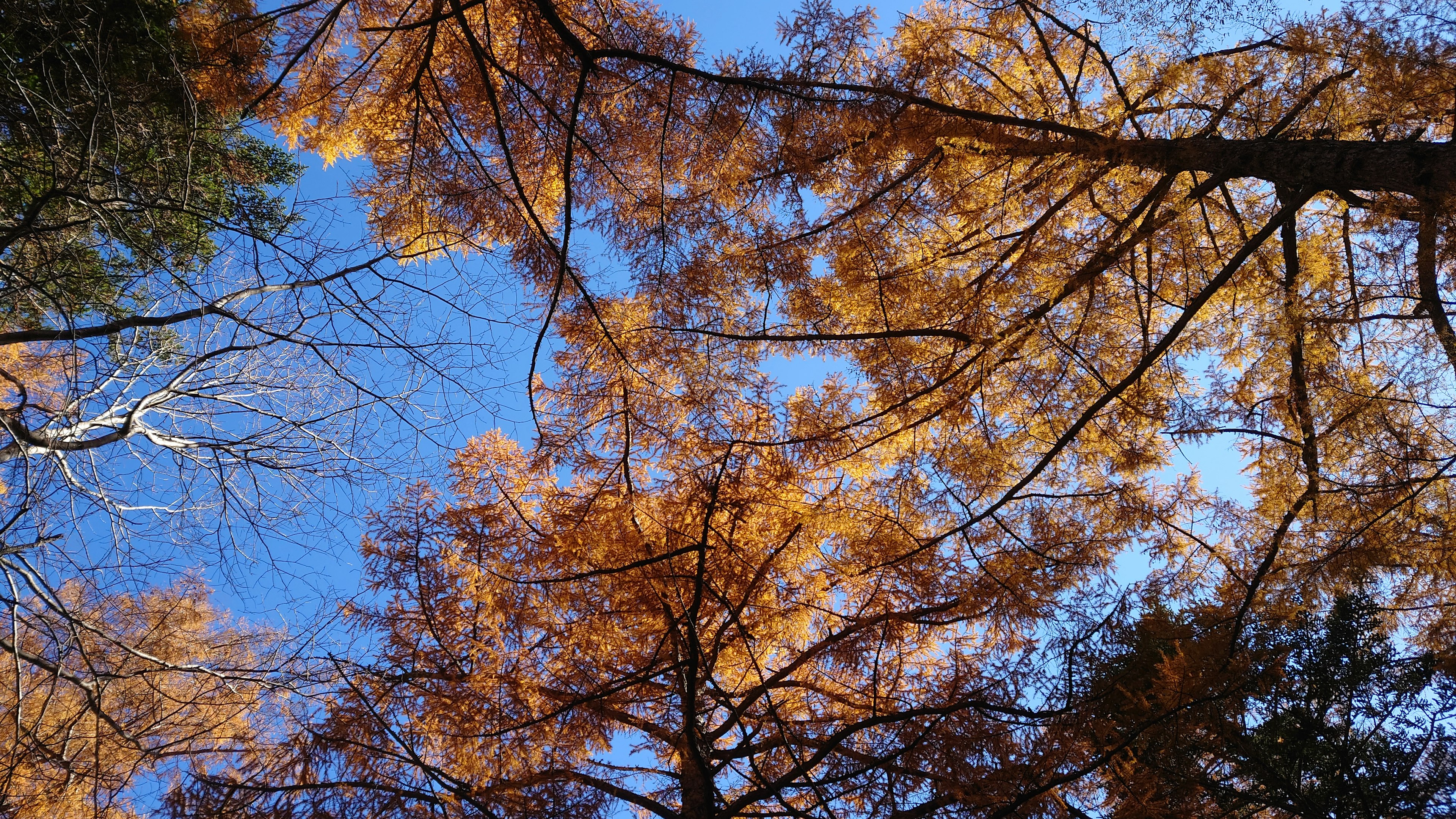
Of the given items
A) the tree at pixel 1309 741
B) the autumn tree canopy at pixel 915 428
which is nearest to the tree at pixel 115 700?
the autumn tree canopy at pixel 915 428

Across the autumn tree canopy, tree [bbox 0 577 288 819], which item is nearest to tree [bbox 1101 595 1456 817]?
the autumn tree canopy

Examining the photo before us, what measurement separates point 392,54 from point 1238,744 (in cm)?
632

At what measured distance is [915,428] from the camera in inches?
179

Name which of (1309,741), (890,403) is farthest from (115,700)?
(1309,741)

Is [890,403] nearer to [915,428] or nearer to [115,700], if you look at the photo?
[915,428]

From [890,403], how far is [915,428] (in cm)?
37

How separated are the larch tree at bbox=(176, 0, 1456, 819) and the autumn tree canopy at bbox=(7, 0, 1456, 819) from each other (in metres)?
0.03

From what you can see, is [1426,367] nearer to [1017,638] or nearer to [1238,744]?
[1238,744]

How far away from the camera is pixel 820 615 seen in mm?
4988

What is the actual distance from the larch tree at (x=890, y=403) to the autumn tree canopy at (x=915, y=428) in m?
0.03

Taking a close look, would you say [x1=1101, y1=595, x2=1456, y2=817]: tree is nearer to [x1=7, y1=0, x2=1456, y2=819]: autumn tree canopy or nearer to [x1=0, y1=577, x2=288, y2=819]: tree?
[x1=7, y1=0, x2=1456, y2=819]: autumn tree canopy

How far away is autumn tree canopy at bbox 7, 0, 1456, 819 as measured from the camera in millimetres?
3438

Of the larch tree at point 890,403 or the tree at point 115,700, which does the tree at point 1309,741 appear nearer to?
the larch tree at point 890,403

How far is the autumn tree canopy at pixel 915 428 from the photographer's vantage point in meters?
3.44
